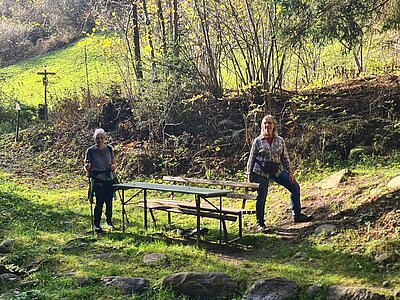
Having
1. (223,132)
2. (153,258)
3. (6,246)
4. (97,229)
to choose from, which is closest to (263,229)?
(153,258)

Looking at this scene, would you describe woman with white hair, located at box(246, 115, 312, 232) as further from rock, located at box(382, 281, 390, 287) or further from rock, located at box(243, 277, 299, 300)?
rock, located at box(382, 281, 390, 287)

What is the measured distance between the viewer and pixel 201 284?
5.87 metres

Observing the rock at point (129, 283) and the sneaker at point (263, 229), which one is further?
the sneaker at point (263, 229)

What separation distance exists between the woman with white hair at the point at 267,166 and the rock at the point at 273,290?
2381mm

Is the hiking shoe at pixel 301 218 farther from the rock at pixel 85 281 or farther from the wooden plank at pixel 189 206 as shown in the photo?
the rock at pixel 85 281

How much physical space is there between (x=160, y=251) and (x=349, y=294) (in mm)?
2851

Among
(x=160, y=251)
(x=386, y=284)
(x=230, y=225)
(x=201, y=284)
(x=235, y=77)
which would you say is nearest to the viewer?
(x=386, y=284)

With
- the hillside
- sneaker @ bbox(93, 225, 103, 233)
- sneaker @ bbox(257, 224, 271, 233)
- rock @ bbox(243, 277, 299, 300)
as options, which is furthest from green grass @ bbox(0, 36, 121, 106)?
rock @ bbox(243, 277, 299, 300)

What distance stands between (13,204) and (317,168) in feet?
20.8

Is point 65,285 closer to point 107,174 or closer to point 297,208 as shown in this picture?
point 107,174

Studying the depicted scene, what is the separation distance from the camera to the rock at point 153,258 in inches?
271

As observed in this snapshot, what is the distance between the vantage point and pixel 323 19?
29.6ft

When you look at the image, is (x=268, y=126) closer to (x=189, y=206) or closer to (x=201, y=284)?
(x=189, y=206)

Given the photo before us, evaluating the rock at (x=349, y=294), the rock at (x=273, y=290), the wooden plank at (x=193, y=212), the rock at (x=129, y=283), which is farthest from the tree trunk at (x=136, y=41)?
the rock at (x=349, y=294)
